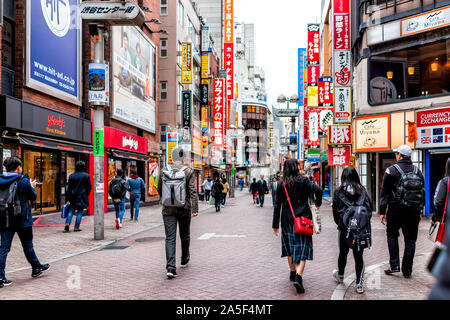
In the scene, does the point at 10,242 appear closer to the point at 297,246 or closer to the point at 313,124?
the point at 297,246

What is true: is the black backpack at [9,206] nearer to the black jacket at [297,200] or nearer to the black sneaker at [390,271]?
the black jacket at [297,200]

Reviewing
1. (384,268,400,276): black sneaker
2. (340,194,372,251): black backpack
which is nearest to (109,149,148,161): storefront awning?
(384,268,400,276): black sneaker

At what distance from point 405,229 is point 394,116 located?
13360 millimetres

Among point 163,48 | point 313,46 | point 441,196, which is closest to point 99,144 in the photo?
point 441,196

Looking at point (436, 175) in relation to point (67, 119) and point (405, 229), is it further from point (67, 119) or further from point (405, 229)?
point (67, 119)

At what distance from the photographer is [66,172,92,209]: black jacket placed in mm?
12531

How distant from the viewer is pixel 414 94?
1873cm

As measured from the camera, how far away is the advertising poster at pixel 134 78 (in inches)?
884

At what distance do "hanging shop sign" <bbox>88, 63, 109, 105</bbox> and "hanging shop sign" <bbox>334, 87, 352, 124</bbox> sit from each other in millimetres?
13414

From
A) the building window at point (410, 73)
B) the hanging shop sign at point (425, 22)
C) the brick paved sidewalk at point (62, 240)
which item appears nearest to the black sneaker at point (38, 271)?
the brick paved sidewalk at point (62, 240)

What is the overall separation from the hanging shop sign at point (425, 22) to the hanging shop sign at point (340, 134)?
16.5 ft

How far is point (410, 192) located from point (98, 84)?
7.86 meters
